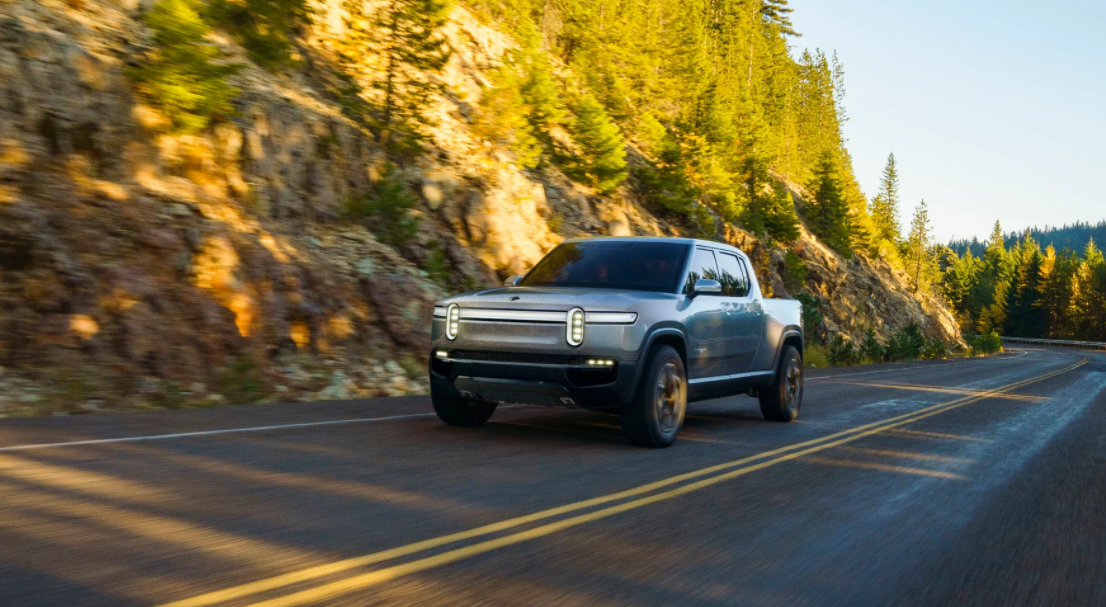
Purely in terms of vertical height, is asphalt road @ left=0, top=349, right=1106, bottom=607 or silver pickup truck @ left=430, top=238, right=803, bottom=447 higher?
silver pickup truck @ left=430, top=238, right=803, bottom=447

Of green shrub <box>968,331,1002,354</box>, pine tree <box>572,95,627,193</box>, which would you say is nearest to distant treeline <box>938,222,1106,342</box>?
green shrub <box>968,331,1002,354</box>

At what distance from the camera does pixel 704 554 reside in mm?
4777

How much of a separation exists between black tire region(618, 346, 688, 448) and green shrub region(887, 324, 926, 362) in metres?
33.2

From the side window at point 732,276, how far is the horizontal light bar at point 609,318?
228 centimetres

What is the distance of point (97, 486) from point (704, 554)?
12.2 feet

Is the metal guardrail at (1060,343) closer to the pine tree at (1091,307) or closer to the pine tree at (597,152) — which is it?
the pine tree at (1091,307)

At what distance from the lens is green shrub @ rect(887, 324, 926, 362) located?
131ft

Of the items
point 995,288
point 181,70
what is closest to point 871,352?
point 181,70

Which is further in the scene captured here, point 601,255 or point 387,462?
point 601,255

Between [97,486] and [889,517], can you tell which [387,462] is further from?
[889,517]

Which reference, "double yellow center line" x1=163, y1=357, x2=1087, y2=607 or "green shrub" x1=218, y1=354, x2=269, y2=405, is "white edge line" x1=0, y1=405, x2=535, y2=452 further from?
"double yellow center line" x1=163, y1=357, x2=1087, y2=607

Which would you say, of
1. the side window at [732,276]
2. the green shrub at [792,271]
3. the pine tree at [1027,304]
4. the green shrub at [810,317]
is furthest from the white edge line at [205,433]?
the pine tree at [1027,304]

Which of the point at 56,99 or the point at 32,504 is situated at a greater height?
the point at 56,99

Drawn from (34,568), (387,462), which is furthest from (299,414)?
(34,568)
